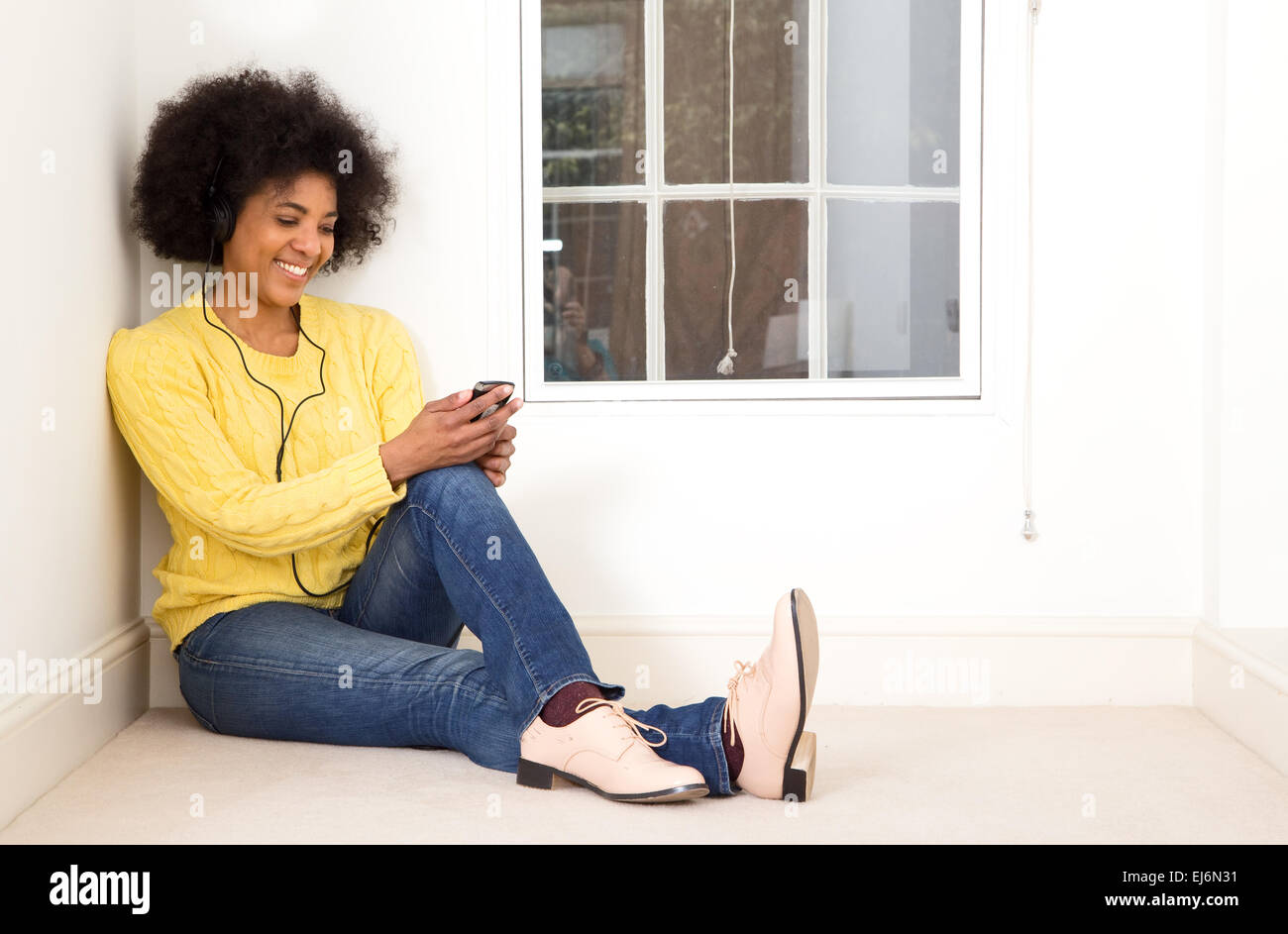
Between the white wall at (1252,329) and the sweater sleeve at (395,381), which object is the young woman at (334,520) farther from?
the white wall at (1252,329)

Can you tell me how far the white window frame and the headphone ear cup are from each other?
475mm

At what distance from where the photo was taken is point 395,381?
2.04m

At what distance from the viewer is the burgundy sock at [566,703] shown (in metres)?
1.57

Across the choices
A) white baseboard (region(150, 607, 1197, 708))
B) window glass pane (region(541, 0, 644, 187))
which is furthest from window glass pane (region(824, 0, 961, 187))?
white baseboard (region(150, 607, 1197, 708))

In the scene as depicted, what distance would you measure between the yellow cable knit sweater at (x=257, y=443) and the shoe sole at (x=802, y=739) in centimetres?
65

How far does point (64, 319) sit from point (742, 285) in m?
1.19

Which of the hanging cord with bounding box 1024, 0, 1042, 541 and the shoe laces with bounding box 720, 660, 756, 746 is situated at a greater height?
the hanging cord with bounding box 1024, 0, 1042, 541

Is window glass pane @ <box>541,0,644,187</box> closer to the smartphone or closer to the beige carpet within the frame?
the smartphone

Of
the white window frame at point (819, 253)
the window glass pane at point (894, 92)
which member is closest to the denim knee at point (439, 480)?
the white window frame at point (819, 253)

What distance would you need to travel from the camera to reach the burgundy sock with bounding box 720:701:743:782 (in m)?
1.55

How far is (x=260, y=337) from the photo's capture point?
1952mm

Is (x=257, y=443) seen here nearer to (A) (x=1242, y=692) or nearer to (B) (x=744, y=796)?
(B) (x=744, y=796)

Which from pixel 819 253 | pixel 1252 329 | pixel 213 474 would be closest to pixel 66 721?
pixel 213 474
